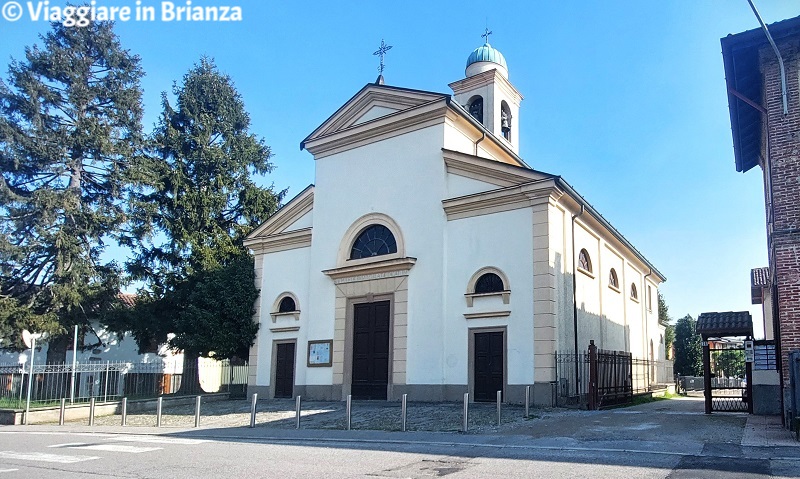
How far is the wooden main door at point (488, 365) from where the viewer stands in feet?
61.9

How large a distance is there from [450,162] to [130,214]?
54.2 ft

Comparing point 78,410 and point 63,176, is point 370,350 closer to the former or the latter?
point 78,410

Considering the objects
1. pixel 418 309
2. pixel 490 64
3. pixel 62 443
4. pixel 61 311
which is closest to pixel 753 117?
pixel 418 309

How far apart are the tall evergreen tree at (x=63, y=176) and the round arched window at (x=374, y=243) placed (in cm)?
1242

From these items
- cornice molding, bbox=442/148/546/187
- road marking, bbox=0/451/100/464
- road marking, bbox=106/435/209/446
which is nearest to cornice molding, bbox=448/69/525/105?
cornice molding, bbox=442/148/546/187

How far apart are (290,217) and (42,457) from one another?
16.3 metres

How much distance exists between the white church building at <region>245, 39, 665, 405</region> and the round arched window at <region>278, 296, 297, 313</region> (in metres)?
0.13

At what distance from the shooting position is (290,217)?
26.1 metres

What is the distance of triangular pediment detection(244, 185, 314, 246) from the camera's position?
83.6 ft

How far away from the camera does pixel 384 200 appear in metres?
22.5

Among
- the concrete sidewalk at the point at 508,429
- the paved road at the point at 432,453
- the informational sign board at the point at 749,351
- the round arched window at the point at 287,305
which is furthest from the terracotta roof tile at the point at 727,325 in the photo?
the round arched window at the point at 287,305

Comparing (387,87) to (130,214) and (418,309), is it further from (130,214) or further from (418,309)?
(130,214)

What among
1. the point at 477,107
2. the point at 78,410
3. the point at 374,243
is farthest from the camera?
the point at 477,107

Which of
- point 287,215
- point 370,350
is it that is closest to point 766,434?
point 370,350
